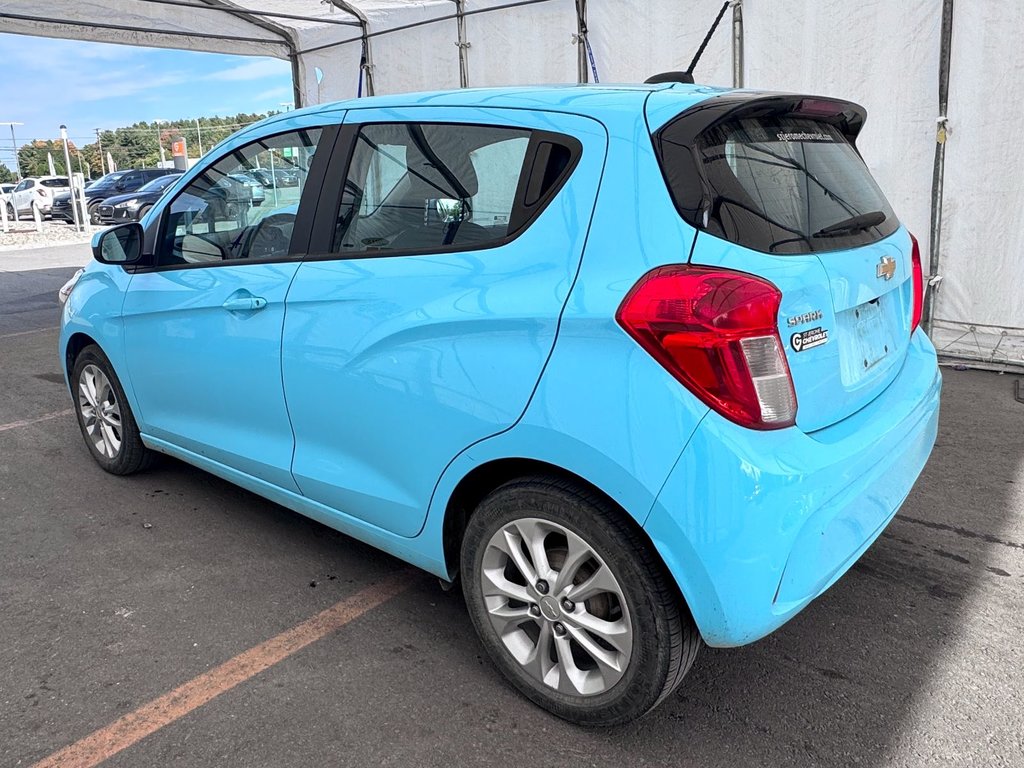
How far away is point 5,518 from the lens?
147 inches

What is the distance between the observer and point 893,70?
601cm

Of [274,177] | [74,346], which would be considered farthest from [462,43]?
[274,177]

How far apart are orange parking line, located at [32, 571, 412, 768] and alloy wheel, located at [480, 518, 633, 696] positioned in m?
0.72

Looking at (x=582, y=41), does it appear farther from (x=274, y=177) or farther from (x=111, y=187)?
(x=111, y=187)

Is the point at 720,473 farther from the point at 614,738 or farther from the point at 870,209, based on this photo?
the point at 870,209

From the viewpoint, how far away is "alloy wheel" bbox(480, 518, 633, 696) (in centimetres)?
216

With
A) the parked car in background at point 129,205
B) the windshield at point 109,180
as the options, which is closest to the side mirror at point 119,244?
the parked car in background at point 129,205

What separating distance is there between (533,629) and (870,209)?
1654 millimetres

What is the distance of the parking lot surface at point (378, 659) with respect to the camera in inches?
87.9

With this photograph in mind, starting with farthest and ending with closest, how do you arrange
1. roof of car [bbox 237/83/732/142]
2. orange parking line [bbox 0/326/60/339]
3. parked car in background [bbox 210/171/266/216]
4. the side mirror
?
orange parking line [bbox 0/326/60/339] < the side mirror < parked car in background [bbox 210/171/266/216] < roof of car [bbox 237/83/732/142]

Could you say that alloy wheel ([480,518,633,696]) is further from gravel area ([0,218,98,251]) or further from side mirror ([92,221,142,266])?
gravel area ([0,218,98,251])

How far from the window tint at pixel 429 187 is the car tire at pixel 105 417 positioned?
1872 millimetres

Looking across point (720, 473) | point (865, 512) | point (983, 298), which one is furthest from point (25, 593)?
point (983, 298)

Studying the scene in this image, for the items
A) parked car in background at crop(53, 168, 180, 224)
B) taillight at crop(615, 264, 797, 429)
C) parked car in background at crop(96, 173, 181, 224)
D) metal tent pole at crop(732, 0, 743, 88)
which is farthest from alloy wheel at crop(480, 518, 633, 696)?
parked car in background at crop(53, 168, 180, 224)
